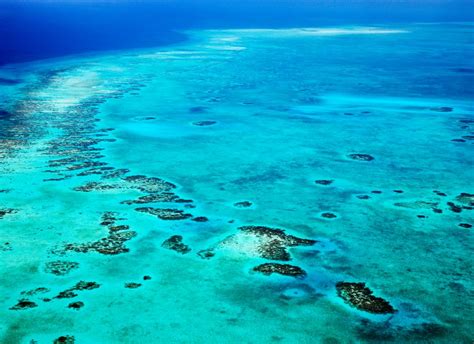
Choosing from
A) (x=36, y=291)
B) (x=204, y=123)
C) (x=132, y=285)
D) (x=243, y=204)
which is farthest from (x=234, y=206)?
(x=204, y=123)

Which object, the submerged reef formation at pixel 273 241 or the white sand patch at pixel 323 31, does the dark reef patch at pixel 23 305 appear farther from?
the white sand patch at pixel 323 31

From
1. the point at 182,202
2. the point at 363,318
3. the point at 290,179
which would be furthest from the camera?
the point at 290,179

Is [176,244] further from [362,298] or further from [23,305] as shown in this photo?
[362,298]

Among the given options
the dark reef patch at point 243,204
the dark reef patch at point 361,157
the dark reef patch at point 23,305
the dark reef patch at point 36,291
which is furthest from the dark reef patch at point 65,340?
the dark reef patch at point 361,157

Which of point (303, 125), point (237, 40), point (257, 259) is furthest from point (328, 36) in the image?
point (257, 259)

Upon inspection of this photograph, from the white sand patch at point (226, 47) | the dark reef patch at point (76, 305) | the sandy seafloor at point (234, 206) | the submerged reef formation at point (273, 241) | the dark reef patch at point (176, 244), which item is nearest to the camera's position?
the sandy seafloor at point (234, 206)

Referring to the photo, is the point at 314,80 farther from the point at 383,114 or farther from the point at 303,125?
the point at 303,125
